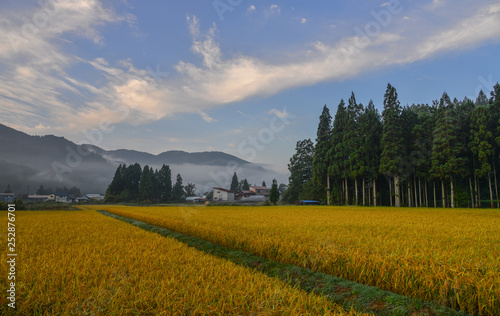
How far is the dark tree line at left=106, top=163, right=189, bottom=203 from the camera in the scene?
73.1 m

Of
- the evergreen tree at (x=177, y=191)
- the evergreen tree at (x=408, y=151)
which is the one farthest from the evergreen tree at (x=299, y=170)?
the evergreen tree at (x=177, y=191)

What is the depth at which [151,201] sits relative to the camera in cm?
7200

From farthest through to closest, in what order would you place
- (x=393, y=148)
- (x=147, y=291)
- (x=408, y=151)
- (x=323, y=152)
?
1. (x=323, y=152)
2. (x=408, y=151)
3. (x=393, y=148)
4. (x=147, y=291)

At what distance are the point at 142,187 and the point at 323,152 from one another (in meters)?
53.3

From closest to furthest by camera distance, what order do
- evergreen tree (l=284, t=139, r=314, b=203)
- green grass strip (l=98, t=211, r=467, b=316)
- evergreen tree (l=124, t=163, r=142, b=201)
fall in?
green grass strip (l=98, t=211, r=467, b=316) < evergreen tree (l=284, t=139, r=314, b=203) < evergreen tree (l=124, t=163, r=142, b=201)

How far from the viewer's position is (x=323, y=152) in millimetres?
50000

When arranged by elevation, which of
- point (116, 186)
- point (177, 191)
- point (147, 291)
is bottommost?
point (147, 291)

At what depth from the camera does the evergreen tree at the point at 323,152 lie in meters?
48.8

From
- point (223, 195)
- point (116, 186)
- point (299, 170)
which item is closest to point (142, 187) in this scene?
point (116, 186)

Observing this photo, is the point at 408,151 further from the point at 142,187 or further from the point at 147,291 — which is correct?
the point at 142,187

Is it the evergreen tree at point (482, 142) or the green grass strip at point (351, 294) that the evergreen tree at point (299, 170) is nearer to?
the evergreen tree at point (482, 142)

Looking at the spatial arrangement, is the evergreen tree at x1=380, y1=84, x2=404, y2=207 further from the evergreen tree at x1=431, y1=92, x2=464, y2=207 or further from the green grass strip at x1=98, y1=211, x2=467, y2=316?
the green grass strip at x1=98, y1=211, x2=467, y2=316

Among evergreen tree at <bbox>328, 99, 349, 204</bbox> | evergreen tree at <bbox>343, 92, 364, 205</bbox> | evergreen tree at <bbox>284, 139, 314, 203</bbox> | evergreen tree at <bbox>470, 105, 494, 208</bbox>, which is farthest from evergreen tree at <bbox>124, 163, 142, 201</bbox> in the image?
evergreen tree at <bbox>470, 105, 494, 208</bbox>

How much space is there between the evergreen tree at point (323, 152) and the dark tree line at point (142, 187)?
47720 mm
